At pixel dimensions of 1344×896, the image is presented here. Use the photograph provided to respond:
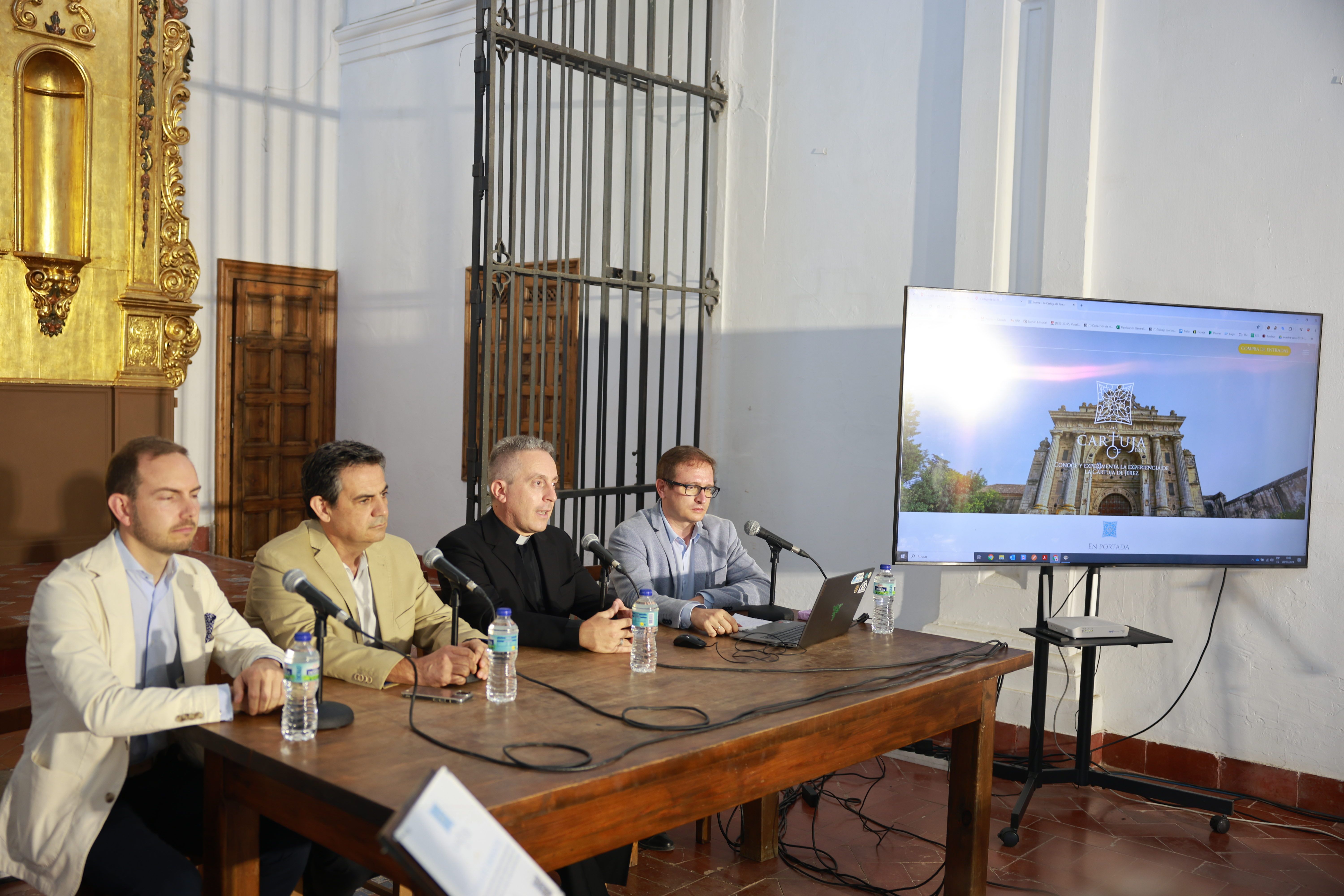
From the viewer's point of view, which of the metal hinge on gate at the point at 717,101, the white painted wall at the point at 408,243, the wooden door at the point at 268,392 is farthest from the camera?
the wooden door at the point at 268,392

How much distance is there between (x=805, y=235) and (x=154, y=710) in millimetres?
3582

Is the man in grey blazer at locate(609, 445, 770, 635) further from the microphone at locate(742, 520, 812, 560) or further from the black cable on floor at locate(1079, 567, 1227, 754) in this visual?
the black cable on floor at locate(1079, 567, 1227, 754)

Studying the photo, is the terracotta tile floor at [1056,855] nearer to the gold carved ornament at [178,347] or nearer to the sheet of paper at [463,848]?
the sheet of paper at [463,848]

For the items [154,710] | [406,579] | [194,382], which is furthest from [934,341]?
[194,382]

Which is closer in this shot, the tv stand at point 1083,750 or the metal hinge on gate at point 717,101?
the tv stand at point 1083,750

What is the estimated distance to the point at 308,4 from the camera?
289 inches

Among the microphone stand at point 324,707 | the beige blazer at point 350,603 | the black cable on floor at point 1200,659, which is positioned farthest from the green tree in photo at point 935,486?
the microphone stand at point 324,707

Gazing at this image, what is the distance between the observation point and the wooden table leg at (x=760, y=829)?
130 inches

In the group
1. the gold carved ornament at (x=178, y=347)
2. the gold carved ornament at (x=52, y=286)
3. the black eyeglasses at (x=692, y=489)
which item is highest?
the gold carved ornament at (x=52, y=286)

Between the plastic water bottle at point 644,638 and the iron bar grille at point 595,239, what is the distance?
151 cm

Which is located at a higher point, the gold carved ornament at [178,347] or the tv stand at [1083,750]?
the gold carved ornament at [178,347]

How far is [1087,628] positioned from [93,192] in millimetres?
5518

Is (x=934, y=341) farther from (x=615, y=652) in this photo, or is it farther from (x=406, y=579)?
(x=406, y=579)

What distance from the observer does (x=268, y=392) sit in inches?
291
